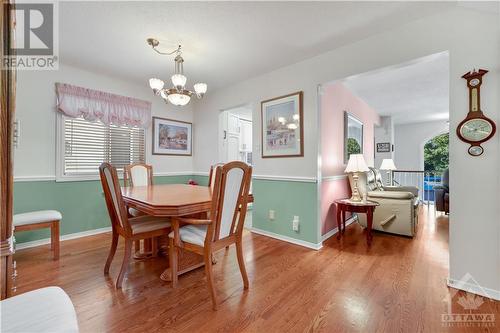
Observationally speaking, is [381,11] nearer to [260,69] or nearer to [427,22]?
[427,22]

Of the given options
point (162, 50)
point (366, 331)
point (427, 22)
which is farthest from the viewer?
point (162, 50)

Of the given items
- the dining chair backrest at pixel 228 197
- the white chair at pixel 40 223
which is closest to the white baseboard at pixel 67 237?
the white chair at pixel 40 223

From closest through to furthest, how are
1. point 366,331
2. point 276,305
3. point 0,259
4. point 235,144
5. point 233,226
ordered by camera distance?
point 0,259, point 366,331, point 276,305, point 233,226, point 235,144

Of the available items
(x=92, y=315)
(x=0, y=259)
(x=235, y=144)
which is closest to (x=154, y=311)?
(x=92, y=315)

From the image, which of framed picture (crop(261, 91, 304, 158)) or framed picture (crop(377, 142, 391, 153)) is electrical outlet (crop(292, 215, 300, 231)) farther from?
framed picture (crop(377, 142, 391, 153))

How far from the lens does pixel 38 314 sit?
2.57 ft

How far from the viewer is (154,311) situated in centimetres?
157

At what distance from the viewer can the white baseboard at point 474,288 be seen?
1729 millimetres

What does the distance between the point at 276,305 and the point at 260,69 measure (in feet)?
9.31

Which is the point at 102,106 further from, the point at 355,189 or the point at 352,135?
the point at 352,135

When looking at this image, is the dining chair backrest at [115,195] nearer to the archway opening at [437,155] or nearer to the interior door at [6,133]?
the interior door at [6,133]

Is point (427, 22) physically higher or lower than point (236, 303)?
higher

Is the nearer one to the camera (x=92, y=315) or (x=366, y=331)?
(x=366, y=331)

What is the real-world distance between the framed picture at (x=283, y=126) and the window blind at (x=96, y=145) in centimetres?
214
